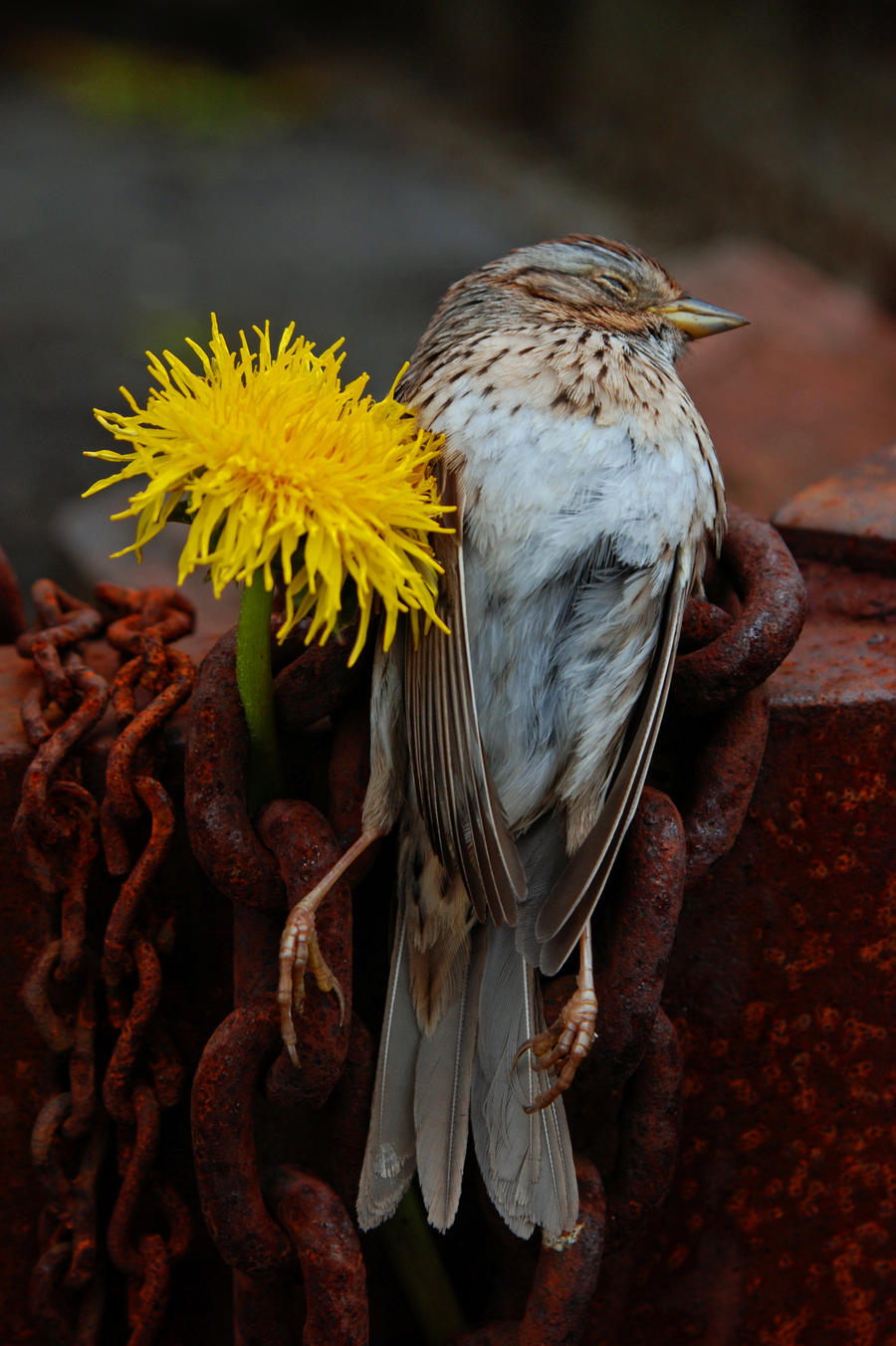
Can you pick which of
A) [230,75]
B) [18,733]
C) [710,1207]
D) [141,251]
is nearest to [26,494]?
[141,251]

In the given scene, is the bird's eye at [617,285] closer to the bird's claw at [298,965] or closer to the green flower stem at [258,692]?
the green flower stem at [258,692]

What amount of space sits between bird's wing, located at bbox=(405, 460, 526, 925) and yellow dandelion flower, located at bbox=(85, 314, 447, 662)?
9 centimetres

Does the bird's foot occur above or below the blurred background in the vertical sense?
below

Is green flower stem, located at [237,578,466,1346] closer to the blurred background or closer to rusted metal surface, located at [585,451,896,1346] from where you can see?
rusted metal surface, located at [585,451,896,1346]

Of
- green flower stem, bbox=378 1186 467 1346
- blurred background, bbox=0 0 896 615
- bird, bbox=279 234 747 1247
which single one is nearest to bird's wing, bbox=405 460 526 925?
bird, bbox=279 234 747 1247

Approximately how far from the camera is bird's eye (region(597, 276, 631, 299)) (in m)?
1.95

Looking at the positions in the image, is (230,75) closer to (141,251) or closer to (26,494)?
(141,251)

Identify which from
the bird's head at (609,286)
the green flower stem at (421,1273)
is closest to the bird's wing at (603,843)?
the green flower stem at (421,1273)

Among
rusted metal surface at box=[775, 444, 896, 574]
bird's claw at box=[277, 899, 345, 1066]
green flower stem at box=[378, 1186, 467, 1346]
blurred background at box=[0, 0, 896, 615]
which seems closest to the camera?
bird's claw at box=[277, 899, 345, 1066]

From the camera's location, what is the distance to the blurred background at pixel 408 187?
13.3ft

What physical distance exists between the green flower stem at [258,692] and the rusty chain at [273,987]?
0.02 meters

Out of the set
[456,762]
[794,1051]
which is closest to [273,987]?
[456,762]

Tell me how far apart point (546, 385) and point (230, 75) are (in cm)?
900

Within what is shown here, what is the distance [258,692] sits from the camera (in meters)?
1.32
